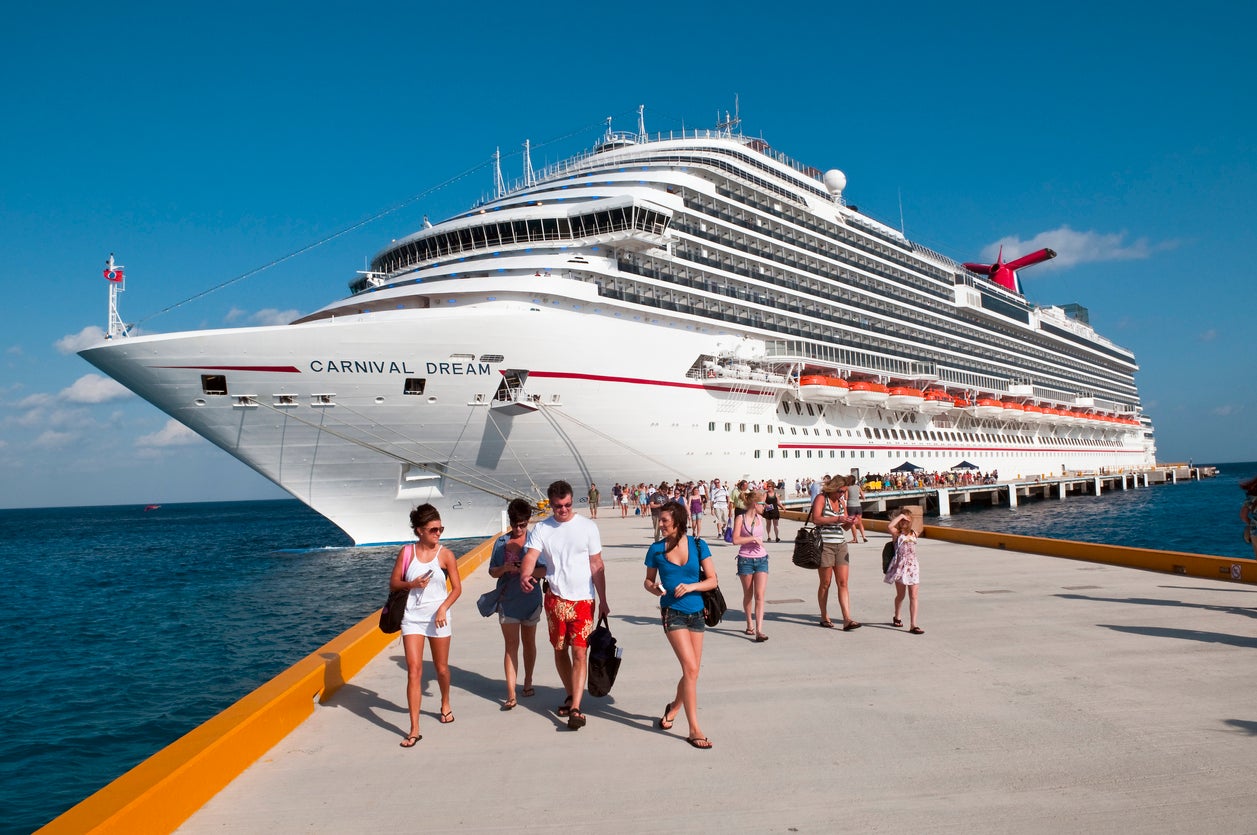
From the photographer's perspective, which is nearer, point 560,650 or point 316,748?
point 316,748

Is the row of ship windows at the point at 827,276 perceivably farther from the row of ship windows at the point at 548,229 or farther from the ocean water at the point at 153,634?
the ocean water at the point at 153,634

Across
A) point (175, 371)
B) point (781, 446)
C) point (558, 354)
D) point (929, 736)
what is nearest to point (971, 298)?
point (781, 446)

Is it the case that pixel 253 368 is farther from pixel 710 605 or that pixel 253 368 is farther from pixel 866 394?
pixel 866 394

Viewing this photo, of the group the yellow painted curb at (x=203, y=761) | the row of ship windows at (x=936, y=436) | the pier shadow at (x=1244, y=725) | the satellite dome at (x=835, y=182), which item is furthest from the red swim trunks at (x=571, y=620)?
the satellite dome at (x=835, y=182)

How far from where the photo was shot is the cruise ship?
21094 mm

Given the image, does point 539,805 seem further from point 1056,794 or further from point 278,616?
point 278,616

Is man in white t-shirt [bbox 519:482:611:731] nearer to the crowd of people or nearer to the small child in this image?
the crowd of people

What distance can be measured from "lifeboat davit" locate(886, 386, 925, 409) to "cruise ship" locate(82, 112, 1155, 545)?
164mm

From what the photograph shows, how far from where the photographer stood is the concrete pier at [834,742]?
3.71m

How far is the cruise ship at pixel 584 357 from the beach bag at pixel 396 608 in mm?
16781

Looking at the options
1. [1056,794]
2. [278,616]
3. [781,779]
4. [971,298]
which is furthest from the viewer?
[971,298]

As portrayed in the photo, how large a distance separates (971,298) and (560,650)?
5885 cm

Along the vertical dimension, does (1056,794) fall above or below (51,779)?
above

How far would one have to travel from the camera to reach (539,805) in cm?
388
